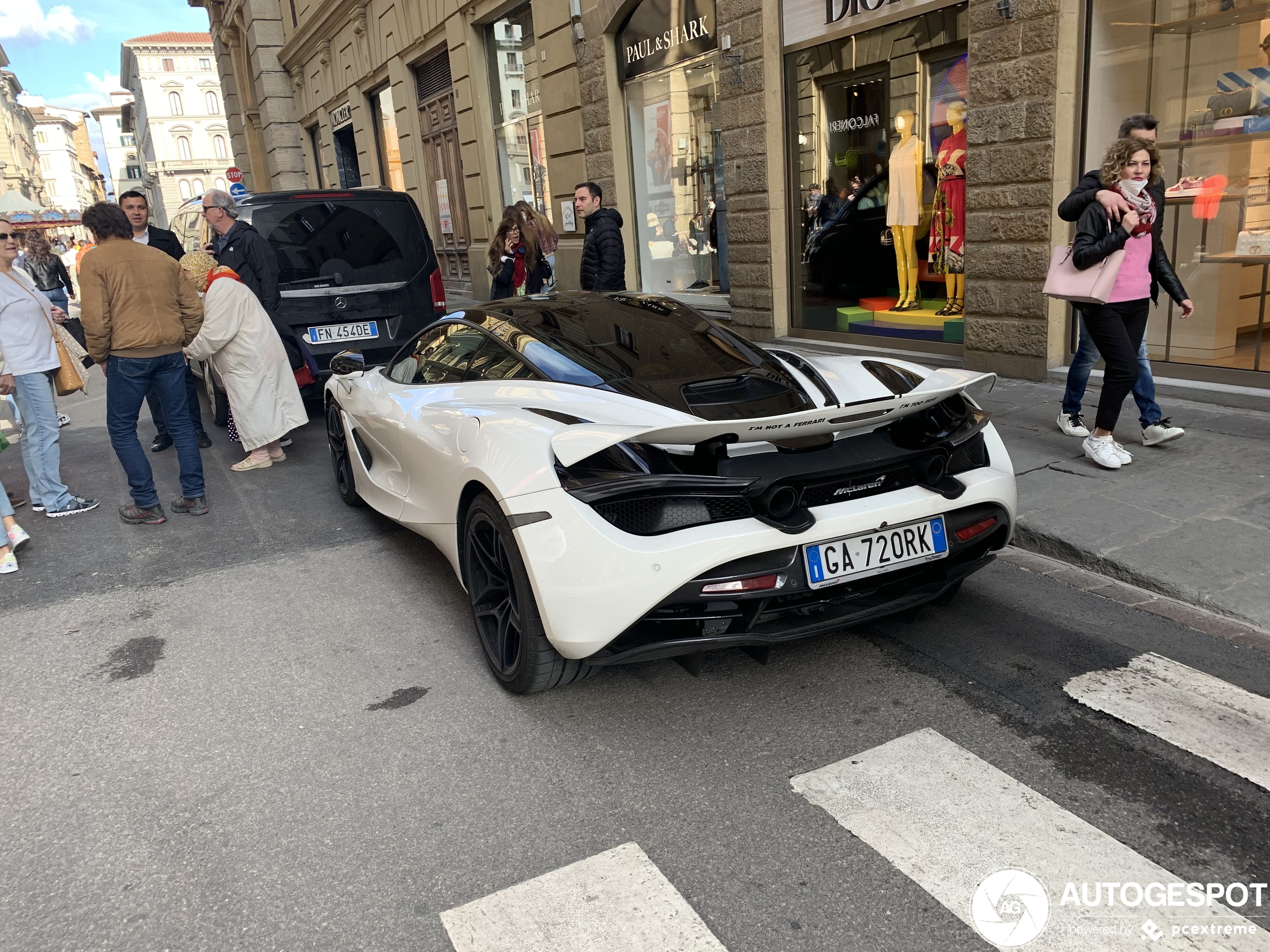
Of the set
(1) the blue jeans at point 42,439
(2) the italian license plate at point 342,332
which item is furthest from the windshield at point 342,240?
(1) the blue jeans at point 42,439

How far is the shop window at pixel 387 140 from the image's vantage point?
20.8 meters

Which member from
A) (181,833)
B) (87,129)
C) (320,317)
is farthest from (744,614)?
(87,129)

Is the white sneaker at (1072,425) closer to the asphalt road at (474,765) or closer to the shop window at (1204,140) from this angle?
the shop window at (1204,140)

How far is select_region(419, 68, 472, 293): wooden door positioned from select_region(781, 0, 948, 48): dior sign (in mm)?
8858

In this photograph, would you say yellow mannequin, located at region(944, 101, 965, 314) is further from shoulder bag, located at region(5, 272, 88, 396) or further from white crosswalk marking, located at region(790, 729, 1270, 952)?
shoulder bag, located at region(5, 272, 88, 396)

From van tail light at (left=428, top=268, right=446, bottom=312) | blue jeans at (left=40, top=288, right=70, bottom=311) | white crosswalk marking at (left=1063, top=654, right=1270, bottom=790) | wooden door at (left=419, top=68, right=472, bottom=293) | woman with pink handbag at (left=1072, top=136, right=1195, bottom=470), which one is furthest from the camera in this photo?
wooden door at (left=419, top=68, right=472, bottom=293)

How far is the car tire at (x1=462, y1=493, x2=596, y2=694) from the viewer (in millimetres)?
3133

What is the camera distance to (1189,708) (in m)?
3.03

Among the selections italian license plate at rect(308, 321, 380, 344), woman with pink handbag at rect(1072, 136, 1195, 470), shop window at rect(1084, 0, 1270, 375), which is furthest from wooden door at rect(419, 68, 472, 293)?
woman with pink handbag at rect(1072, 136, 1195, 470)

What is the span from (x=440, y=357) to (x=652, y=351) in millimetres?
1194

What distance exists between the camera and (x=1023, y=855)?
7.76ft

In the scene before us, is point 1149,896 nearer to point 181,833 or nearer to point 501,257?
point 181,833

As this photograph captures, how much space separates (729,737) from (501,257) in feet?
21.2

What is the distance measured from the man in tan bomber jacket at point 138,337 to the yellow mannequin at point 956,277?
5.88m
